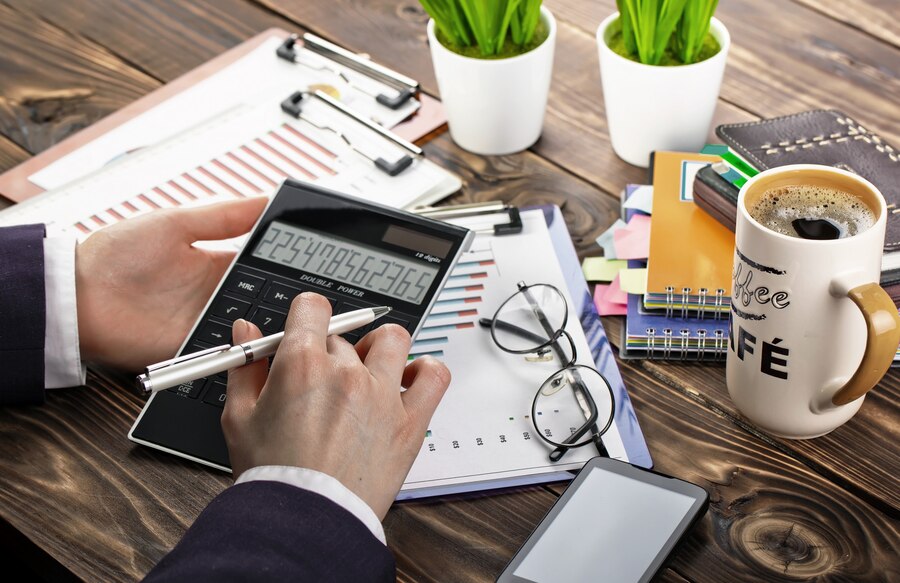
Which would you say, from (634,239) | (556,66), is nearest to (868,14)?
(556,66)

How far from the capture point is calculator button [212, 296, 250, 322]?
843 millimetres

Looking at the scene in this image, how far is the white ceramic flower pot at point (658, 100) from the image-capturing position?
955 millimetres

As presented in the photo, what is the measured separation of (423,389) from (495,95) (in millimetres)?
404

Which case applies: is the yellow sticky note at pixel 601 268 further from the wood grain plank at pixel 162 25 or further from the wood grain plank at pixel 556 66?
the wood grain plank at pixel 162 25

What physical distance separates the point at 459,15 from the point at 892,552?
61 cm

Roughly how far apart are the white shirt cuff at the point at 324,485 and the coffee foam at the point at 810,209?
1.12 feet

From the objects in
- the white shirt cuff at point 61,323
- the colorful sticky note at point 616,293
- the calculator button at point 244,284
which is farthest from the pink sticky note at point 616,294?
the white shirt cuff at point 61,323

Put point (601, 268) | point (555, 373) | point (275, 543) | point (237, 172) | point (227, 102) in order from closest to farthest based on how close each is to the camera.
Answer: point (275, 543) < point (555, 373) < point (601, 268) < point (237, 172) < point (227, 102)

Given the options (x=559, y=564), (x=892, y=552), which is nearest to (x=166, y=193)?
(x=559, y=564)

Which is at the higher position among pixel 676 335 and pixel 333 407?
pixel 333 407

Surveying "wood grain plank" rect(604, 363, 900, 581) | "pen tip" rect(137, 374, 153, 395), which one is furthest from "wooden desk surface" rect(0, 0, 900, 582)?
"pen tip" rect(137, 374, 153, 395)

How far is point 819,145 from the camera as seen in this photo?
0.91 metres

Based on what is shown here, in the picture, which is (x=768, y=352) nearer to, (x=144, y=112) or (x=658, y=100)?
(x=658, y=100)

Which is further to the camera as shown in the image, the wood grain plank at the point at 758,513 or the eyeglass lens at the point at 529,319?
the eyeglass lens at the point at 529,319
